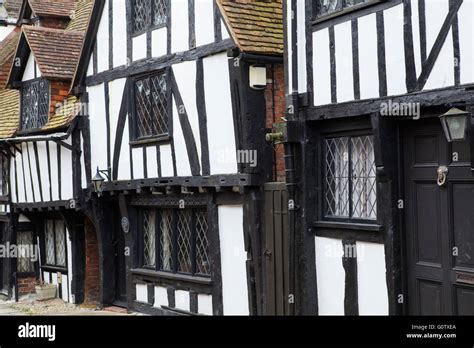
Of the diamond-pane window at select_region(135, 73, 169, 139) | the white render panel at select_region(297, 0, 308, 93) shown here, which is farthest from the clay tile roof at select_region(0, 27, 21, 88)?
the white render panel at select_region(297, 0, 308, 93)

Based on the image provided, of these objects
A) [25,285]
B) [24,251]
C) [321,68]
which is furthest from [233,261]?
[24,251]

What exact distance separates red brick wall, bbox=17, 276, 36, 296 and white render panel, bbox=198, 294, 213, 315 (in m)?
7.04

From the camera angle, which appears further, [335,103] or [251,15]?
[251,15]

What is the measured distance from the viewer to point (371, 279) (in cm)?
776

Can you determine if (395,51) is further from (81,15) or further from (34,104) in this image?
(81,15)

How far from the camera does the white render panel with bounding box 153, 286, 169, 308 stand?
39.2ft

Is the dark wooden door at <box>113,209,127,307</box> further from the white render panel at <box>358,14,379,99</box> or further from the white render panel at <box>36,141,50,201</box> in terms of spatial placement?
the white render panel at <box>358,14,379,99</box>

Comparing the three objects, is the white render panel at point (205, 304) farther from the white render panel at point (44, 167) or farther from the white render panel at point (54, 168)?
the white render panel at point (44, 167)

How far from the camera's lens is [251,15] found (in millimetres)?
10117

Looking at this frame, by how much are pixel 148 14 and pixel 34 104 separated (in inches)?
178
